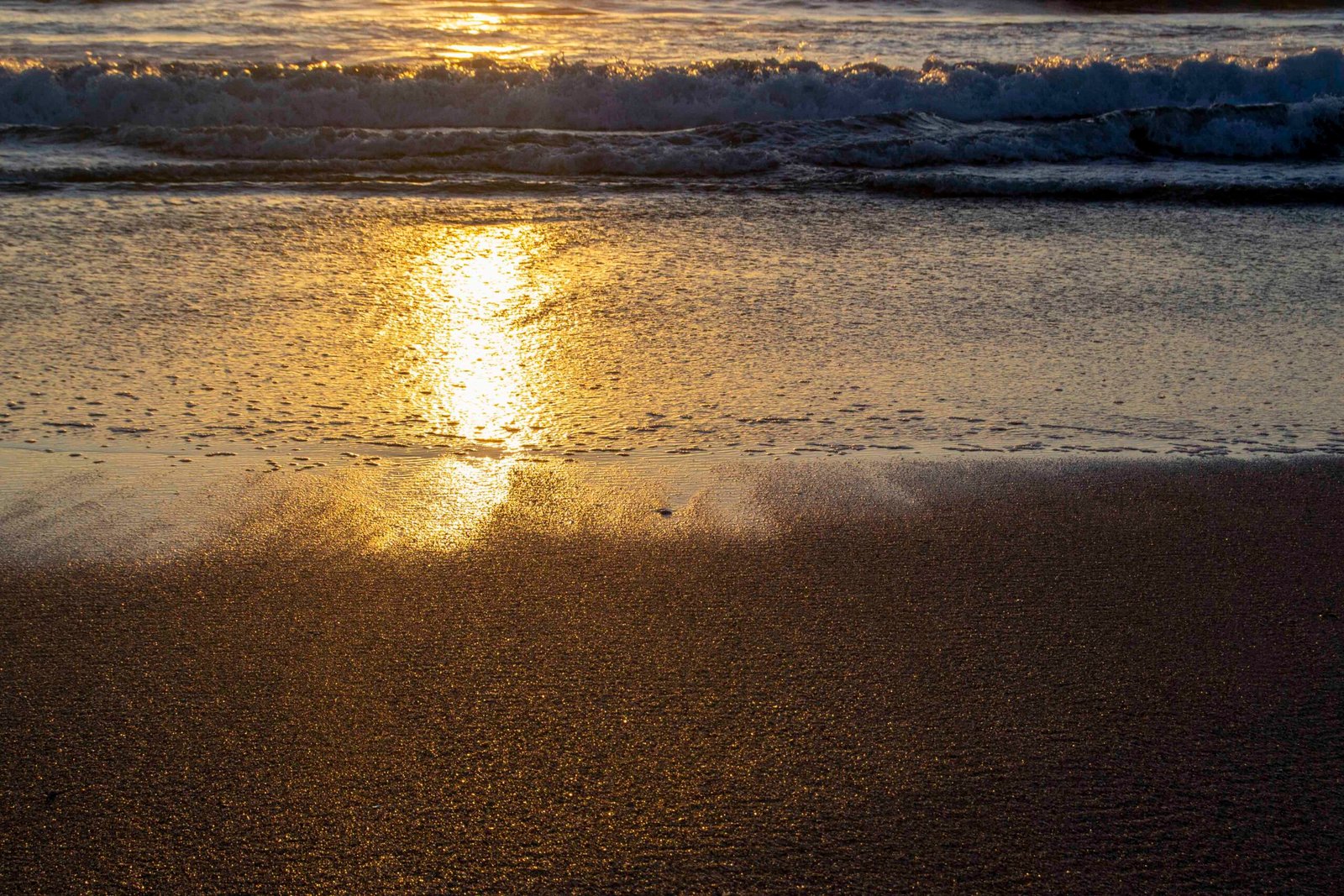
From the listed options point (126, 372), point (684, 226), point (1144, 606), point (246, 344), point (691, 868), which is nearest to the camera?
point (691, 868)

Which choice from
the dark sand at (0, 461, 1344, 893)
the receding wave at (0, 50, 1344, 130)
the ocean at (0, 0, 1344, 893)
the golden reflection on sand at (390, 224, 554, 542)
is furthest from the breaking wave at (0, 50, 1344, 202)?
the dark sand at (0, 461, 1344, 893)

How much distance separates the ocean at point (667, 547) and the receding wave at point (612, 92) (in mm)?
3823

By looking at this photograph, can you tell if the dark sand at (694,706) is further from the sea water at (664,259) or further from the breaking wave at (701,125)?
the breaking wave at (701,125)

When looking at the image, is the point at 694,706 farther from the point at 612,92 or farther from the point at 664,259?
the point at 612,92

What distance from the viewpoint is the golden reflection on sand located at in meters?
2.51

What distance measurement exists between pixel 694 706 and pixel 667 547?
0.58 m

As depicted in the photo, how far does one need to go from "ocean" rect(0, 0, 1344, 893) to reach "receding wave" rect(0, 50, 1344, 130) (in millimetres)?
3823

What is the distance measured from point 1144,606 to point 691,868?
3.59ft

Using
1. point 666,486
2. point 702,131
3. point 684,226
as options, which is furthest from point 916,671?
point 702,131

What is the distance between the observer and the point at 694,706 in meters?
1.74

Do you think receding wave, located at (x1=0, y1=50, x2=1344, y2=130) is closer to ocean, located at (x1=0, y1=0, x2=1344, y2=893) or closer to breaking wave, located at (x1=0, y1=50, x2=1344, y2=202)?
breaking wave, located at (x1=0, y1=50, x2=1344, y2=202)

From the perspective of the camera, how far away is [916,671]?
1.83 meters

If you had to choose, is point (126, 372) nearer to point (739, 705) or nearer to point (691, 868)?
point (739, 705)

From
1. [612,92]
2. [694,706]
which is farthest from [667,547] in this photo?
[612,92]
